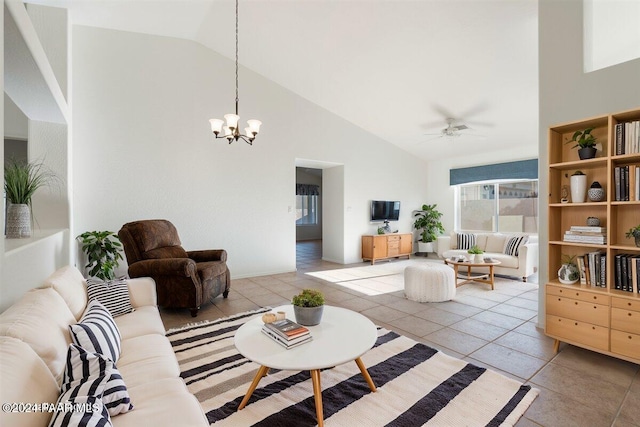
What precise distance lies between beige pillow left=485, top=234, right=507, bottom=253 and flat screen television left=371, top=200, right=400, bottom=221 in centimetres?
200

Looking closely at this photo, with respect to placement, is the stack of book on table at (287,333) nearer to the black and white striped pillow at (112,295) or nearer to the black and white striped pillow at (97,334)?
the black and white striped pillow at (97,334)

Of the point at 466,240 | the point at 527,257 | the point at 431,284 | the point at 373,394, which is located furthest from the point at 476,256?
the point at 373,394

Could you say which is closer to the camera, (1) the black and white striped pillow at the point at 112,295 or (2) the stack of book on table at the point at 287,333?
(2) the stack of book on table at the point at 287,333

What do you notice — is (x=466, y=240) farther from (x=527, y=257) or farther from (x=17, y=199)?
(x=17, y=199)

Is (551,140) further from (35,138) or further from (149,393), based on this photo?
(35,138)

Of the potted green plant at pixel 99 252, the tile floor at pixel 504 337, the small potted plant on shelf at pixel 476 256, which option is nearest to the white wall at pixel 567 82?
the tile floor at pixel 504 337

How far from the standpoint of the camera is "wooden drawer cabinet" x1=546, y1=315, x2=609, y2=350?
213 centimetres

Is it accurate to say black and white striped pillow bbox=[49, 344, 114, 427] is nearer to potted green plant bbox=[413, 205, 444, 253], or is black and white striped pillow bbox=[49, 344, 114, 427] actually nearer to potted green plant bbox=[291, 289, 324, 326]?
potted green plant bbox=[291, 289, 324, 326]

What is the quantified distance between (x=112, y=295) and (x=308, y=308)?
5.07 feet

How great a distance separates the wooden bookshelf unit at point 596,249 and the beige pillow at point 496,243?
3123mm

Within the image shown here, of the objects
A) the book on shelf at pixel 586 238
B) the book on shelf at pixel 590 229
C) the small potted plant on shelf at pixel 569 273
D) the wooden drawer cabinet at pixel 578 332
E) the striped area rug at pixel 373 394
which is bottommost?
the striped area rug at pixel 373 394

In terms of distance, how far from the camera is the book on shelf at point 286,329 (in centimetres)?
167

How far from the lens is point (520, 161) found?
232 inches

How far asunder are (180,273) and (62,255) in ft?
3.67
